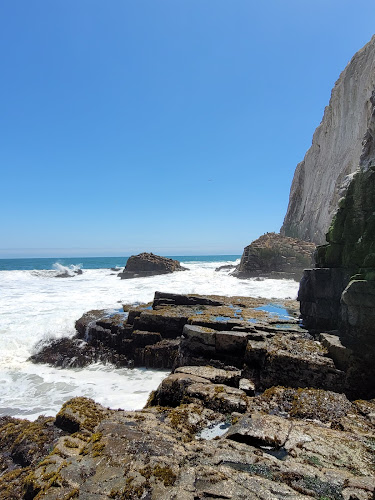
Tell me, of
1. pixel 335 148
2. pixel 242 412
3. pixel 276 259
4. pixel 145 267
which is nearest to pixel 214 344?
pixel 242 412

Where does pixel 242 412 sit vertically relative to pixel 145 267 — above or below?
below

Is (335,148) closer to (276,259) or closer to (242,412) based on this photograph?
(276,259)

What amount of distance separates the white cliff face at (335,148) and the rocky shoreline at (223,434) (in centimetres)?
2590

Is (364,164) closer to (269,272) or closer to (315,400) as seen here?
(315,400)

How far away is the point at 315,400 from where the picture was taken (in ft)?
22.7

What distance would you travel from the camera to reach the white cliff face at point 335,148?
3525 cm

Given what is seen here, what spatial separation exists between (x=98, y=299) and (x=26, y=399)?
15.0 metres

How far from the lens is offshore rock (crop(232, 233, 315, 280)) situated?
33.6 metres

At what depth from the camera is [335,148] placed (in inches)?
1724

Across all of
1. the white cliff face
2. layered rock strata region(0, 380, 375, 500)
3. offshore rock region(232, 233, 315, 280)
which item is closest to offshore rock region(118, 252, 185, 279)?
offshore rock region(232, 233, 315, 280)

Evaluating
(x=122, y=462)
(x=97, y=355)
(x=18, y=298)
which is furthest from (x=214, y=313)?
(x=18, y=298)

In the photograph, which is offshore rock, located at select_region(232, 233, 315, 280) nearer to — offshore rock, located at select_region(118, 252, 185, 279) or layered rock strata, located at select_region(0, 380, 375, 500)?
offshore rock, located at select_region(118, 252, 185, 279)

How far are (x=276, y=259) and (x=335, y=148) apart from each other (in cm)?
2219

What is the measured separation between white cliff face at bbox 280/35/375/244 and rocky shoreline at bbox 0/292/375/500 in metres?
25.9
